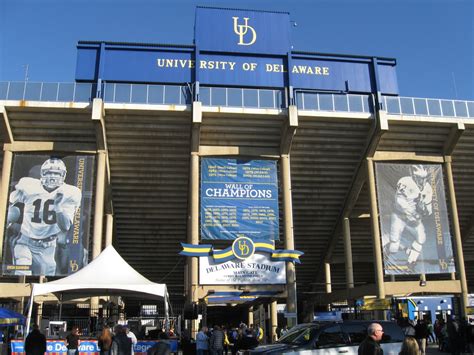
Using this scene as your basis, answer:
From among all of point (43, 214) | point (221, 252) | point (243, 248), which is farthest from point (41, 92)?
point (243, 248)

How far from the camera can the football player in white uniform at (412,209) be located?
83.8 ft

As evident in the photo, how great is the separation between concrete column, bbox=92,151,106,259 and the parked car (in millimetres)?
15123

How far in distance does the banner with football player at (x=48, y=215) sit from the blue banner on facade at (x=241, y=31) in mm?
8834

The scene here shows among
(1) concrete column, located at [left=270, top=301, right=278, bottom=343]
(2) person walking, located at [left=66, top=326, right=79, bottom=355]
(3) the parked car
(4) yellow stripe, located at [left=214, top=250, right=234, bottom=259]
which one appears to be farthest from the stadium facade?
(3) the parked car

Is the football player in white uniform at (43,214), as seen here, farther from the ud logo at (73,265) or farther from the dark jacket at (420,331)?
the dark jacket at (420,331)

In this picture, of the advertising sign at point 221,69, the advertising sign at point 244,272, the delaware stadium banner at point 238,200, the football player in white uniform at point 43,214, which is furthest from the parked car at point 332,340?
the advertising sign at point 221,69

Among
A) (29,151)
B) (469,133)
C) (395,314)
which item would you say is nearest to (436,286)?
(395,314)

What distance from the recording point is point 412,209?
2608cm

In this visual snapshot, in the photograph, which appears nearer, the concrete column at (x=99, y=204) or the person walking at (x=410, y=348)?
the person walking at (x=410, y=348)

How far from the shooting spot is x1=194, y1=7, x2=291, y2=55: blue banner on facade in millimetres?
26031

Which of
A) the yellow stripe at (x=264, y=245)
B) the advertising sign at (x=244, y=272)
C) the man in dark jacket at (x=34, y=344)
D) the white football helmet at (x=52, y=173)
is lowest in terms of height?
the man in dark jacket at (x=34, y=344)

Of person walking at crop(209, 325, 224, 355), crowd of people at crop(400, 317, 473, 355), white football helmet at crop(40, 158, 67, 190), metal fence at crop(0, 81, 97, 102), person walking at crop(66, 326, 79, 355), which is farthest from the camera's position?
white football helmet at crop(40, 158, 67, 190)

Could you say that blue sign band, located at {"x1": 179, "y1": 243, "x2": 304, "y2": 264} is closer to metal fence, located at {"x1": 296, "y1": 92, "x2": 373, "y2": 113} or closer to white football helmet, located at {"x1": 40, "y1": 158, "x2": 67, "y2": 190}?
white football helmet, located at {"x1": 40, "y1": 158, "x2": 67, "y2": 190}

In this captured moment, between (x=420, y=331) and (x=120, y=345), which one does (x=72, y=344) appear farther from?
(x=420, y=331)
